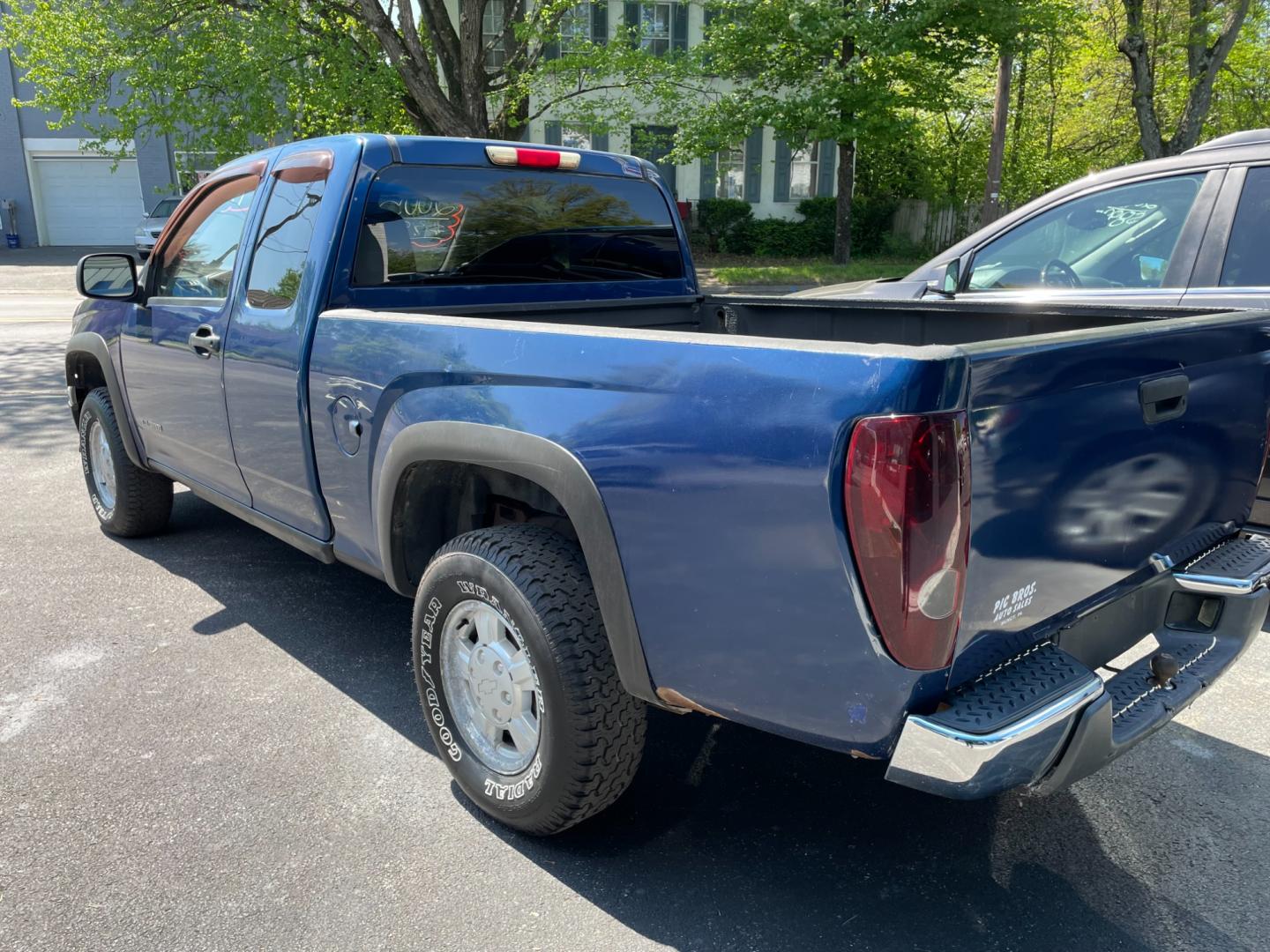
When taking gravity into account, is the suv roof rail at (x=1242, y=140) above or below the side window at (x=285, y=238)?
above

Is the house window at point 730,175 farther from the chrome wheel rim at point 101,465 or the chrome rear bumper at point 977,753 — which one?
the chrome rear bumper at point 977,753

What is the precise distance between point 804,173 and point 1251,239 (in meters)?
25.9

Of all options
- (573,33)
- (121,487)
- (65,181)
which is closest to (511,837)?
(121,487)

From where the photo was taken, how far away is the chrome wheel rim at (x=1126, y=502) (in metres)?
2.13

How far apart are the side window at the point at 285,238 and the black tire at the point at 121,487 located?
1.68 m

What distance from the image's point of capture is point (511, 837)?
8.92ft

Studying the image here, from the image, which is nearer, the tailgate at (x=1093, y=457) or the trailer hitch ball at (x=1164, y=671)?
the tailgate at (x=1093, y=457)

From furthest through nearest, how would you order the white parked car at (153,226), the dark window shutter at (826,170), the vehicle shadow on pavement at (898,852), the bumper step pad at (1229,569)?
the dark window shutter at (826,170) < the white parked car at (153,226) < the bumper step pad at (1229,569) < the vehicle shadow on pavement at (898,852)

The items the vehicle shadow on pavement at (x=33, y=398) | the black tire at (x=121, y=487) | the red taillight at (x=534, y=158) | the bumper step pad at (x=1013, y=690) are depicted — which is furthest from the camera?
the vehicle shadow on pavement at (x=33, y=398)

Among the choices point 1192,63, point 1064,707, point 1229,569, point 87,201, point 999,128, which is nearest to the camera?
point 1064,707

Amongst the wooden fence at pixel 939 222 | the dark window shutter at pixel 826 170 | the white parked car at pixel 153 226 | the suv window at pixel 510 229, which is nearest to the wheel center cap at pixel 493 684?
the suv window at pixel 510 229

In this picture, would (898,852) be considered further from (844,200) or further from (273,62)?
(844,200)

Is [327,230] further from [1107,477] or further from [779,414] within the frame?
[1107,477]

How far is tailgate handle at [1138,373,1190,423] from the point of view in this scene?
221 centimetres
